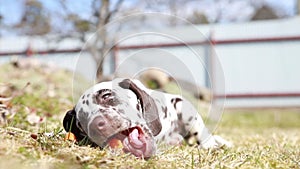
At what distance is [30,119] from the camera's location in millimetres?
4711

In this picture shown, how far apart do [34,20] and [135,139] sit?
10413 mm

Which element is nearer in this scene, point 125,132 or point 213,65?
point 125,132

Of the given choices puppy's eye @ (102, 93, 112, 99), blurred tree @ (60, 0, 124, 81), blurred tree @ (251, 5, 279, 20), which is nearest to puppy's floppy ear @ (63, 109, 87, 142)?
puppy's eye @ (102, 93, 112, 99)

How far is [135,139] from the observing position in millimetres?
2662

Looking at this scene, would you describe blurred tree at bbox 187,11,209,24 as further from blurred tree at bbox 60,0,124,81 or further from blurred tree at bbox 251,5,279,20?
blurred tree at bbox 251,5,279,20

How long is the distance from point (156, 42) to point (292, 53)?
3.77 metres

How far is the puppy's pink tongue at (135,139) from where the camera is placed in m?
2.65

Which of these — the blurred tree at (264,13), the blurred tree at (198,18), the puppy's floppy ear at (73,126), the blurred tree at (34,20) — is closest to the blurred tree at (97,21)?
the blurred tree at (34,20)

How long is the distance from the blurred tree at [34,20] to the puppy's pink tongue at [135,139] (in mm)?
9405

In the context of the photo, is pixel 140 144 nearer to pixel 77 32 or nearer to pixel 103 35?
pixel 103 35

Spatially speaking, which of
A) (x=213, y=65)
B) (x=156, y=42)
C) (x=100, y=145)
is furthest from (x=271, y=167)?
(x=213, y=65)

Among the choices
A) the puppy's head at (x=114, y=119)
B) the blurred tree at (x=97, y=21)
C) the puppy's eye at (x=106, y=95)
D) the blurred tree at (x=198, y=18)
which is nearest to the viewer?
the puppy's head at (x=114, y=119)

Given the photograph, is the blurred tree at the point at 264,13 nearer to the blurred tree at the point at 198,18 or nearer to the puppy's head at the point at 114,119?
the blurred tree at the point at 198,18

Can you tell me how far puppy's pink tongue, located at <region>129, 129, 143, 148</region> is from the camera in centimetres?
265
